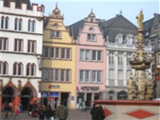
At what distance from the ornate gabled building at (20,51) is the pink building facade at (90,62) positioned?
662 cm

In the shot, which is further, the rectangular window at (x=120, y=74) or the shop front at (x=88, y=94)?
the rectangular window at (x=120, y=74)

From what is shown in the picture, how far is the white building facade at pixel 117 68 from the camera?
52281mm

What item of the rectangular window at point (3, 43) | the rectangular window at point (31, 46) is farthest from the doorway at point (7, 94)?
the rectangular window at point (31, 46)

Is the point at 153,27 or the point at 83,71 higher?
the point at 153,27

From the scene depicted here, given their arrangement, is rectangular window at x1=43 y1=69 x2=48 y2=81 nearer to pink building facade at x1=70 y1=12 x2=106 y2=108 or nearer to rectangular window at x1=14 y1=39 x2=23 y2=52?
pink building facade at x1=70 y1=12 x2=106 y2=108

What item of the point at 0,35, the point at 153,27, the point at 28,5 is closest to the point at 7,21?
the point at 0,35

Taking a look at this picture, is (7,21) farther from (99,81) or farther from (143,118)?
(143,118)

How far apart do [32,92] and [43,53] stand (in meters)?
5.67

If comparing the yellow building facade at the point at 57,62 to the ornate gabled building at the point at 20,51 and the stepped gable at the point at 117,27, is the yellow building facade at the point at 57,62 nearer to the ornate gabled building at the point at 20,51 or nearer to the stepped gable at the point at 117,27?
the ornate gabled building at the point at 20,51

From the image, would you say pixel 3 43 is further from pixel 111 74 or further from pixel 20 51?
pixel 111 74

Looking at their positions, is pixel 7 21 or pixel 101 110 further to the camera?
pixel 7 21

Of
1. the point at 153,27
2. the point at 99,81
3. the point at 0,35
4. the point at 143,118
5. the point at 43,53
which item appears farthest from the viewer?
the point at 153,27

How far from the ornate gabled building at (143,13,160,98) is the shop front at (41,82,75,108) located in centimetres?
1403

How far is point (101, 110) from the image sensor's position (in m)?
16.3
